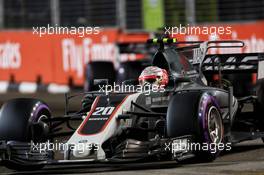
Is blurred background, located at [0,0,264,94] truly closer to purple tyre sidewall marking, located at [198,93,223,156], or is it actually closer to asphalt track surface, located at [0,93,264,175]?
asphalt track surface, located at [0,93,264,175]

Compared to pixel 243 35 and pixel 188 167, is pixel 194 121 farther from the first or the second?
pixel 243 35

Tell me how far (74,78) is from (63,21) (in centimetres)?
259

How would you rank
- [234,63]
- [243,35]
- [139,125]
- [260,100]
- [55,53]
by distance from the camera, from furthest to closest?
[55,53] → [243,35] → [234,63] → [260,100] → [139,125]

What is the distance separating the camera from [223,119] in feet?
35.6

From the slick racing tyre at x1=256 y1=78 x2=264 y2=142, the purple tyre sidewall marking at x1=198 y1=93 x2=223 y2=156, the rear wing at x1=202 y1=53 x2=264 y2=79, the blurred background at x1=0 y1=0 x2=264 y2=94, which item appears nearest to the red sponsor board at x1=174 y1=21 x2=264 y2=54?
the blurred background at x1=0 y1=0 x2=264 y2=94

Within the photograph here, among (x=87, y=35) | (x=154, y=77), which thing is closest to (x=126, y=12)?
(x=87, y=35)

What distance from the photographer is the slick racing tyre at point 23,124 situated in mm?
10125

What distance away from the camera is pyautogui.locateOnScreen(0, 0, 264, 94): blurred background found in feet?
72.1

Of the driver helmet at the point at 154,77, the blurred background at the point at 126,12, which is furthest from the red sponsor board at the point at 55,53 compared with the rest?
the driver helmet at the point at 154,77

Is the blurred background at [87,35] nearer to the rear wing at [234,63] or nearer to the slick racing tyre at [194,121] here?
the rear wing at [234,63]

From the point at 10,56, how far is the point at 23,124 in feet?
54.9

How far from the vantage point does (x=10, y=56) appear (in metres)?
26.8

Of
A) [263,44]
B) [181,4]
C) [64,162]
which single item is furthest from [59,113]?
[64,162]

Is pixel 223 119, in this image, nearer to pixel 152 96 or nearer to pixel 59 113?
pixel 152 96
